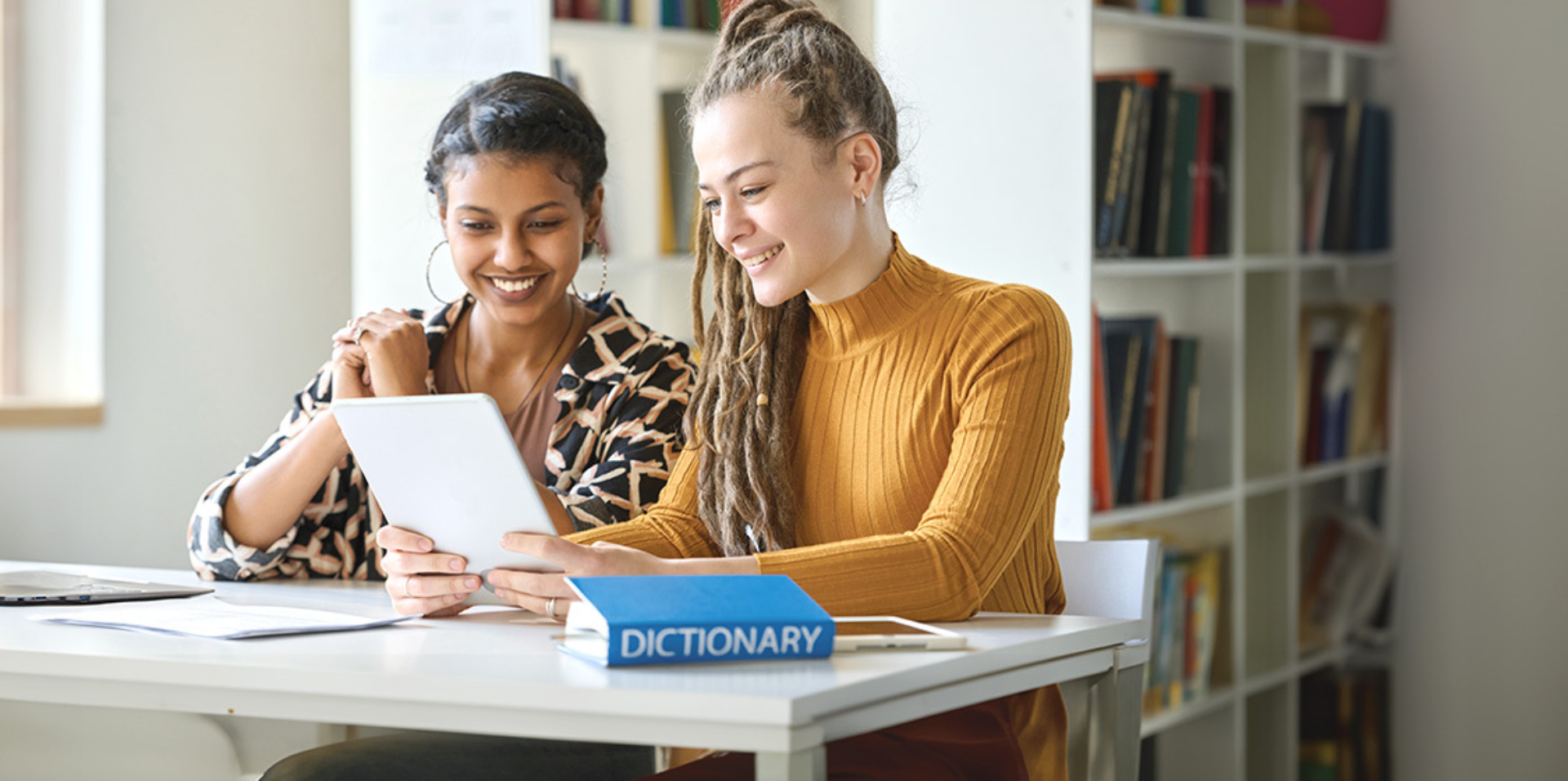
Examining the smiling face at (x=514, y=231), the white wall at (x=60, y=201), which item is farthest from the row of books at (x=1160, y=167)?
the white wall at (x=60, y=201)

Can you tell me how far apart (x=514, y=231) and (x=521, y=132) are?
0.11 m

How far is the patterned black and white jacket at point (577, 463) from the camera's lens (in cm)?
172

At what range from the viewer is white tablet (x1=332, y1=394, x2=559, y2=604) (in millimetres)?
1246

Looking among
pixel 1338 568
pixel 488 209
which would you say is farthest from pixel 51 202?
pixel 1338 568

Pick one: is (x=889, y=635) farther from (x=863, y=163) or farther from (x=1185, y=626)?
(x=1185, y=626)

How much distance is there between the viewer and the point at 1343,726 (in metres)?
3.17

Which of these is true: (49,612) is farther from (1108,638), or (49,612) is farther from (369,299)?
(369,299)

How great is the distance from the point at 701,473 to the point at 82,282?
5.26 ft

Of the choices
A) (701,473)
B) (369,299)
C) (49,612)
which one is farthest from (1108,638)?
(369,299)

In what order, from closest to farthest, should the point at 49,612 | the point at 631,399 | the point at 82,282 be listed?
the point at 49,612 < the point at 631,399 < the point at 82,282

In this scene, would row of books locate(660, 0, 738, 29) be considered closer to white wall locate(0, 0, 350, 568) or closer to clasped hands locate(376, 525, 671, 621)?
white wall locate(0, 0, 350, 568)

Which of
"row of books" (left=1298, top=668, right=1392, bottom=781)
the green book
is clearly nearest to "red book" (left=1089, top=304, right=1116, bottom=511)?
the green book

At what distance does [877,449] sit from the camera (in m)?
1.48

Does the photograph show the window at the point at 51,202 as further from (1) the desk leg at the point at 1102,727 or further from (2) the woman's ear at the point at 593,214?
(1) the desk leg at the point at 1102,727
